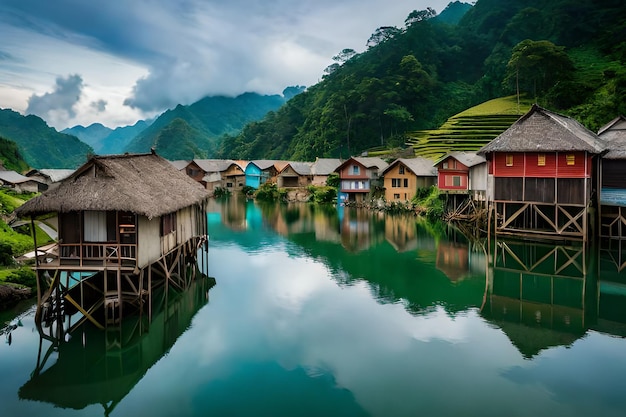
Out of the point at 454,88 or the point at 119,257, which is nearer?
the point at 119,257

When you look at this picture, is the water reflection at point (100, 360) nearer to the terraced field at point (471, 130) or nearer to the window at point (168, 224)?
the window at point (168, 224)

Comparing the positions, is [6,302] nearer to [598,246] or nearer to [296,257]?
[296,257]

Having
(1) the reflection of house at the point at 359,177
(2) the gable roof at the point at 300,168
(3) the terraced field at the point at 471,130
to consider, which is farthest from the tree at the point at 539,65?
(2) the gable roof at the point at 300,168

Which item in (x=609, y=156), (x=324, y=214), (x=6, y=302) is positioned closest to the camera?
(x=6, y=302)

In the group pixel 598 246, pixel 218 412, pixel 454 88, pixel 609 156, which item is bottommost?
pixel 218 412

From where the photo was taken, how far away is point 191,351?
14.3 meters

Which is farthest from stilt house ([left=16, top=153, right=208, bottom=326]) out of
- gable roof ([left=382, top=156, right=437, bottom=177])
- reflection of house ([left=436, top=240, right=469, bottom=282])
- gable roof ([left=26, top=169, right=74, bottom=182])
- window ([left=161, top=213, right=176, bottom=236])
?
gable roof ([left=26, top=169, right=74, bottom=182])

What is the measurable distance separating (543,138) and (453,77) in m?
73.2

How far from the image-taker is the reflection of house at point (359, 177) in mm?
53719

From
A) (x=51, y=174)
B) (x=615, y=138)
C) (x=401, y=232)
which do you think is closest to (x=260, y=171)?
(x=51, y=174)

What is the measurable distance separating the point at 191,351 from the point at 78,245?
5242mm

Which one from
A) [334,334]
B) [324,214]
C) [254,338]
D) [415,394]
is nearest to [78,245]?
[254,338]

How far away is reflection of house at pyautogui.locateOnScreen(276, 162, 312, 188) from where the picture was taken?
224ft

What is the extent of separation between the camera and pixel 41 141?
12438 cm
